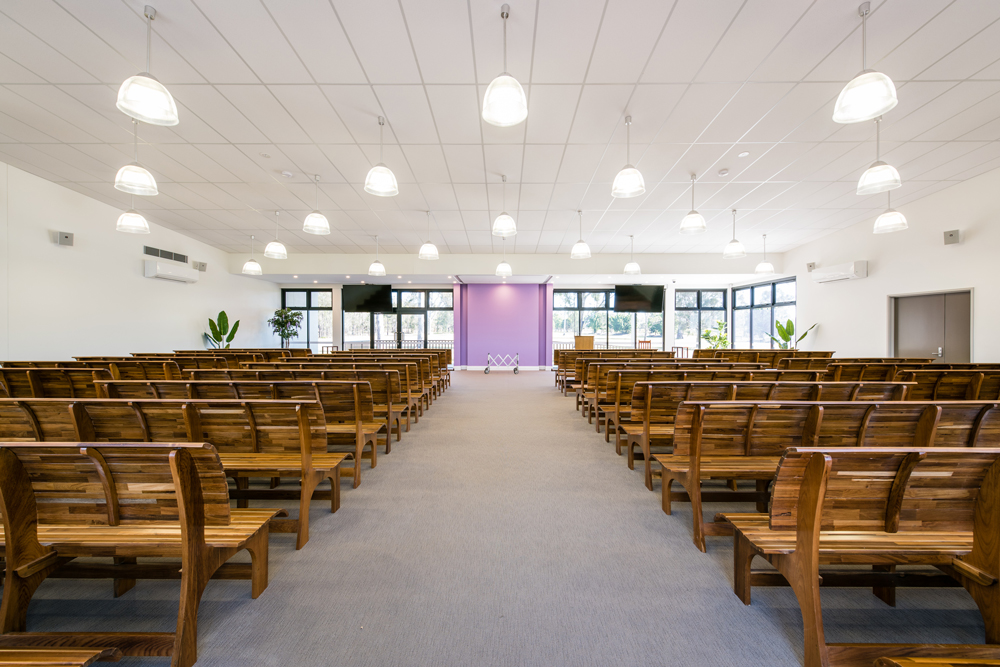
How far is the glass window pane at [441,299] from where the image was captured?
45.6ft

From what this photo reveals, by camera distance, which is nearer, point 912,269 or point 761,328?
point 912,269

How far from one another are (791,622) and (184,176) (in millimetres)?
7826

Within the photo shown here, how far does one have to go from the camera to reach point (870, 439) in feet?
6.16

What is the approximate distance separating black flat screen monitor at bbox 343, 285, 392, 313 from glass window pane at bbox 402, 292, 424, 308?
0.77 m

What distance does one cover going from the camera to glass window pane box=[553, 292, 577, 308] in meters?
14.0

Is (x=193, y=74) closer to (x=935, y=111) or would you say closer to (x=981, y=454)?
(x=981, y=454)

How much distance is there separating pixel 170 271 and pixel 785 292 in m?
15.1

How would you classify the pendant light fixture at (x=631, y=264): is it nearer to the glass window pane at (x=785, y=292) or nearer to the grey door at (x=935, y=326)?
the glass window pane at (x=785, y=292)

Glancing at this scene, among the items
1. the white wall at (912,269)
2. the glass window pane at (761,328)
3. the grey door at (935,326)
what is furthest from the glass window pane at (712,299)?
the grey door at (935,326)

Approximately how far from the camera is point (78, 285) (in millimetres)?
6285

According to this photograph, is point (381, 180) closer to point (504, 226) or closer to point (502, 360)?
point (504, 226)

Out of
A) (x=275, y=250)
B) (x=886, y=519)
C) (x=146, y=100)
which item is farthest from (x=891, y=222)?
(x=275, y=250)

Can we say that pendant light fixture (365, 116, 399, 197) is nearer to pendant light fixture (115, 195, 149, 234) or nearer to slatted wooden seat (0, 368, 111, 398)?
slatted wooden seat (0, 368, 111, 398)

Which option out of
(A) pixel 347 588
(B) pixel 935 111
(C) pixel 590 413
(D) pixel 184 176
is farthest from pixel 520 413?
(D) pixel 184 176
